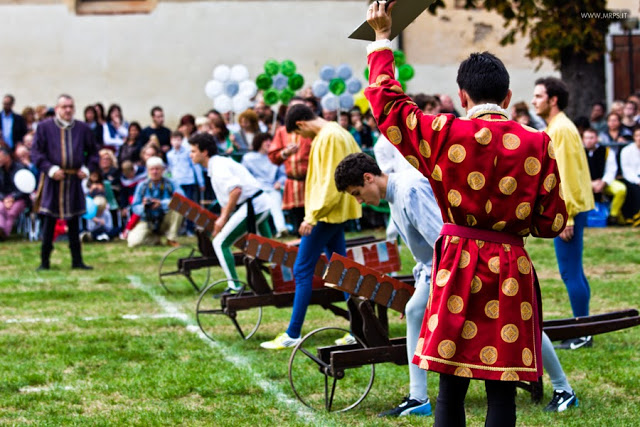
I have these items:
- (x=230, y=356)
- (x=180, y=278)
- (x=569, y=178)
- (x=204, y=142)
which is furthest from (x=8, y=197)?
(x=569, y=178)

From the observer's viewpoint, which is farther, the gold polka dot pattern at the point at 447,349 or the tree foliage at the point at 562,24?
the tree foliage at the point at 562,24

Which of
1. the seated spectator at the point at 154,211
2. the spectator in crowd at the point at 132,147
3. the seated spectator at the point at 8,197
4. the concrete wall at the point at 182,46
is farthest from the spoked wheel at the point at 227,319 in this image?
the concrete wall at the point at 182,46

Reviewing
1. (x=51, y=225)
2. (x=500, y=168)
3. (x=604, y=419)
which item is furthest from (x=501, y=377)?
(x=51, y=225)

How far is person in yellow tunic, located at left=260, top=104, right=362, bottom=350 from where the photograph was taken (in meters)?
7.93

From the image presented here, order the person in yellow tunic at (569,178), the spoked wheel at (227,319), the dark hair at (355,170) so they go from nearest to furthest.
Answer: the dark hair at (355,170), the person in yellow tunic at (569,178), the spoked wheel at (227,319)

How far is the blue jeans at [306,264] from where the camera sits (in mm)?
8031

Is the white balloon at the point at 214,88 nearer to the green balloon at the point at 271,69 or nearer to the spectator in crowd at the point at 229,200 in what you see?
the green balloon at the point at 271,69

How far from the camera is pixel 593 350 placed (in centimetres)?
789

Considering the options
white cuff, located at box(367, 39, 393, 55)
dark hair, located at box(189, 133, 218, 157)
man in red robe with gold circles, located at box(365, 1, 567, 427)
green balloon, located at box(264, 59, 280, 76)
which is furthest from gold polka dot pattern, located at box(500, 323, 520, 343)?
green balloon, located at box(264, 59, 280, 76)

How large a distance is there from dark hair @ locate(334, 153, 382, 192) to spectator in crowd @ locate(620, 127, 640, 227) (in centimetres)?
1113

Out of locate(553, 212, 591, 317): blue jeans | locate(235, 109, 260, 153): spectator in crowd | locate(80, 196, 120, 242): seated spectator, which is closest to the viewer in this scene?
locate(553, 212, 591, 317): blue jeans

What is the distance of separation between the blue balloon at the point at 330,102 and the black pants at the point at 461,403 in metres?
13.9

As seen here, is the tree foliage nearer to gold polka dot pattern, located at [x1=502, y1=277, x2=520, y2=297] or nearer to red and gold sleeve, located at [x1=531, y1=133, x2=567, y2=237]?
red and gold sleeve, located at [x1=531, y1=133, x2=567, y2=237]

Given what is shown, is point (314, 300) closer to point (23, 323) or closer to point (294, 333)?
point (294, 333)
